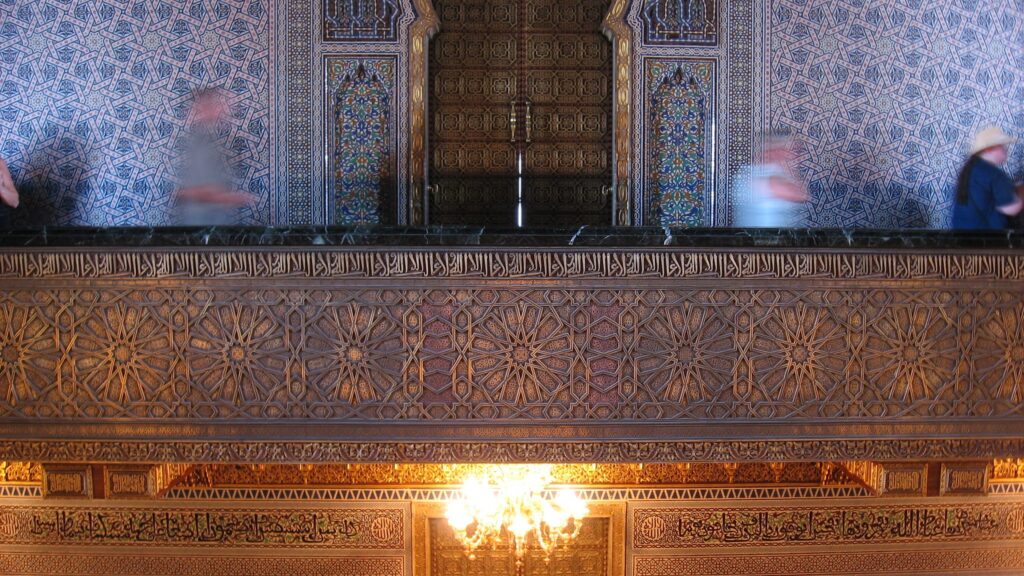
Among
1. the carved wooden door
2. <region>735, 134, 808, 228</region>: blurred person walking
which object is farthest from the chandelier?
<region>735, 134, 808, 228</region>: blurred person walking

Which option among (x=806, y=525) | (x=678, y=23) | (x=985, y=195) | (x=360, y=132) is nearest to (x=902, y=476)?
(x=806, y=525)

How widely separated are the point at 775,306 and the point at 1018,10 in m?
→ 2.97

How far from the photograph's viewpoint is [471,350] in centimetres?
220

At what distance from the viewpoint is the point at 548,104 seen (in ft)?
12.4

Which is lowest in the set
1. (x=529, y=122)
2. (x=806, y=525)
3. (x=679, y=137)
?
(x=806, y=525)

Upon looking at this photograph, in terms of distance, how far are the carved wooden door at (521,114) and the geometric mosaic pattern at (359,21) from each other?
1.03ft

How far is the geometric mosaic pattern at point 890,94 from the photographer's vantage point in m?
3.64

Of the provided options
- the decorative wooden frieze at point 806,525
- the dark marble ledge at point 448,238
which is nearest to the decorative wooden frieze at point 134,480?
the dark marble ledge at point 448,238

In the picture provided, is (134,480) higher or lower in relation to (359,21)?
lower

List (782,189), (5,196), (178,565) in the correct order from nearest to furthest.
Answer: (5,196) → (178,565) → (782,189)

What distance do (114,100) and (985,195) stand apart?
4332mm

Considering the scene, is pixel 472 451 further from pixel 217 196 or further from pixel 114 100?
pixel 114 100

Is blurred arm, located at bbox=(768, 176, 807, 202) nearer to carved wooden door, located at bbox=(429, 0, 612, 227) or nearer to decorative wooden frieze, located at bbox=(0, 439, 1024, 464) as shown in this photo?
carved wooden door, located at bbox=(429, 0, 612, 227)

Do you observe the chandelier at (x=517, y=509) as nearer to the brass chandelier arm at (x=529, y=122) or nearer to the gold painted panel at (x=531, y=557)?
the gold painted panel at (x=531, y=557)
